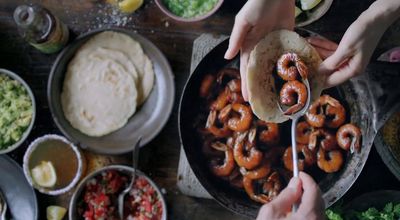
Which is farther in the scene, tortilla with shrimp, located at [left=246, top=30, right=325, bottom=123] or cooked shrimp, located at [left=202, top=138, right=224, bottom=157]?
cooked shrimp, located at [left=202, top=138, right=224, bottom=157]

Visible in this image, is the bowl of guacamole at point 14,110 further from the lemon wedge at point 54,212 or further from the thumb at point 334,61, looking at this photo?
the thumb at point 334,61

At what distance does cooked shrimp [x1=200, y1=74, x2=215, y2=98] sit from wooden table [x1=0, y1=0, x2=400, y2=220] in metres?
0.20

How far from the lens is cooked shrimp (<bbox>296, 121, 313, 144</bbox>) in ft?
7.73

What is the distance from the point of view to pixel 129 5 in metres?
2.49

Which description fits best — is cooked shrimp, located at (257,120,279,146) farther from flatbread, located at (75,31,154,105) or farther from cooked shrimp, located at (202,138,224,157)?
flatbread, located at (75,31,154,105)

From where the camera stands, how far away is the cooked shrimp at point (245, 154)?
231cm

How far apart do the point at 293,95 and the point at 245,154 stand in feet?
1.47

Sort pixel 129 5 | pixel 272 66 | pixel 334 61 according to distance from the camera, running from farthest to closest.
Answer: pixel 129 5 → pixel 272 66 → pixel 334 61

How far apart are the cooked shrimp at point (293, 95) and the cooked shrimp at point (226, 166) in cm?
44

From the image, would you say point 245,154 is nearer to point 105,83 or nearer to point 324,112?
point 324,112

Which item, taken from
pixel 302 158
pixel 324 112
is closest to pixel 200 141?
pixel 302 158

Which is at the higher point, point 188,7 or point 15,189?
point 188,7

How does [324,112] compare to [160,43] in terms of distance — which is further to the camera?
[160,43]

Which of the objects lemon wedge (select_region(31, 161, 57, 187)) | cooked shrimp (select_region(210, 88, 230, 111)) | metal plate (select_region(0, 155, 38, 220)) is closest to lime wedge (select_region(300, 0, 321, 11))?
cooked shrimp (select_region(210, 88, 230, 111))
